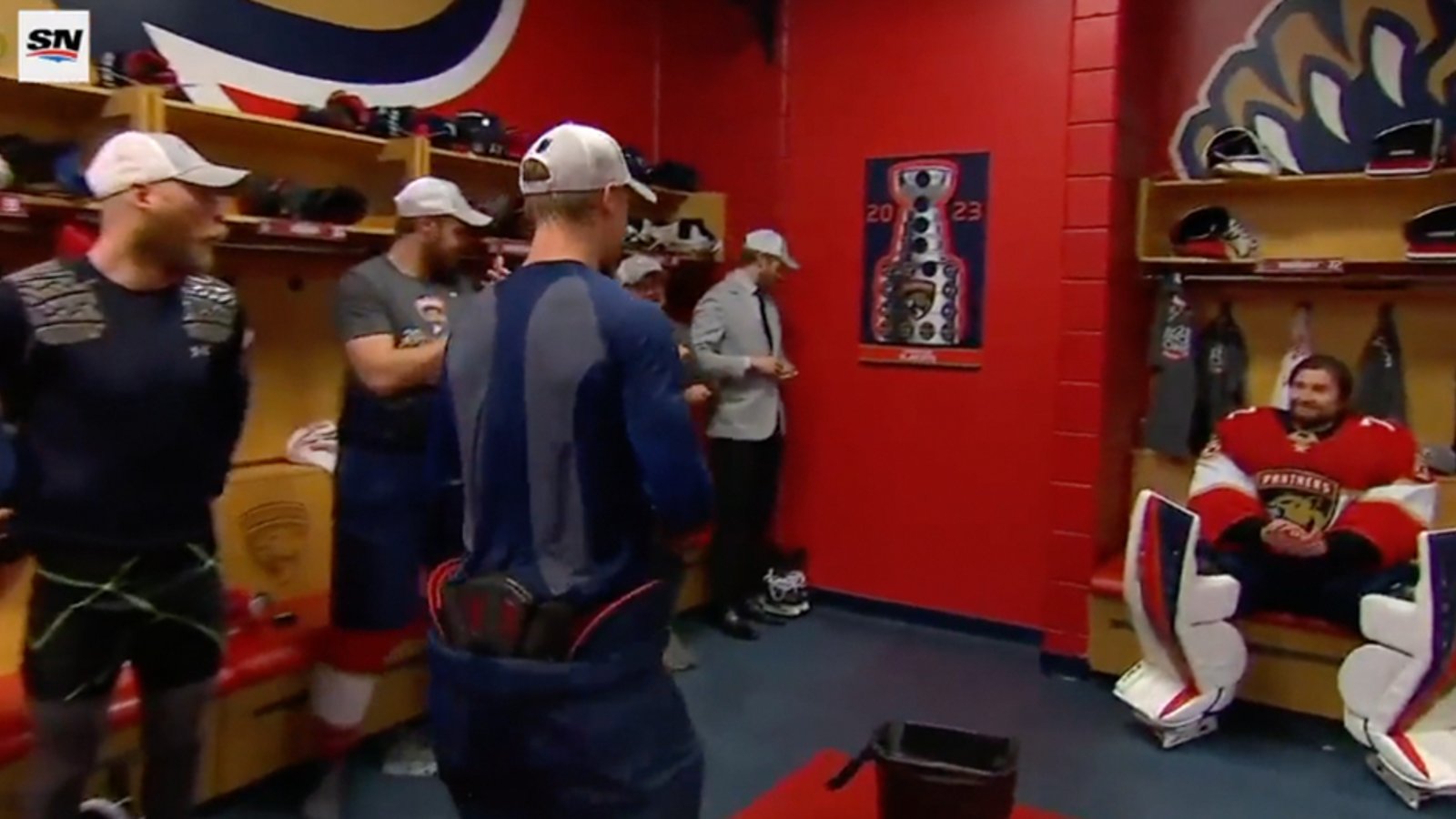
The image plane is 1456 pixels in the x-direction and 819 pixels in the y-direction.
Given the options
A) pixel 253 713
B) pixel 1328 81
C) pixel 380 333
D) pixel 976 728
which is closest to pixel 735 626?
pixel 976 728

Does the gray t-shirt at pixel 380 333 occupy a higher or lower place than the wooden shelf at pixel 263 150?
lower

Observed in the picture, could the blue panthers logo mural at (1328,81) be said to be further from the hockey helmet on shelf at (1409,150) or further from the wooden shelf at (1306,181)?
the hockey helmet on shelf at (1409,150)

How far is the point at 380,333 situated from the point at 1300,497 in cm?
285

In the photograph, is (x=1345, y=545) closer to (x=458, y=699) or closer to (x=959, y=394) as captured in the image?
(x=959, y=394)

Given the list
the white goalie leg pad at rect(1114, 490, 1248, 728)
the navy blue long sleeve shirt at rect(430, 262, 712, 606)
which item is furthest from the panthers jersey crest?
the navy blue long sleeve shirt at rect(430, 262, 712, 606)

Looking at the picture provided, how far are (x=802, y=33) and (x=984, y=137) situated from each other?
944 mm

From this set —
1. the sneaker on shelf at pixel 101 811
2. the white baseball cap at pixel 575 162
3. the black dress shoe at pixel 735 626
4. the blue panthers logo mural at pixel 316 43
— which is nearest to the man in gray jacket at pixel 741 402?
the black dress shoe at pixel 735 626

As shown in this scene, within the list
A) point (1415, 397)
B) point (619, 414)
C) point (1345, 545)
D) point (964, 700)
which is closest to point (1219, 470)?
point (1345, 545)

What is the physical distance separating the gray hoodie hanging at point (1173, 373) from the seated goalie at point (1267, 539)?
0.34 meters

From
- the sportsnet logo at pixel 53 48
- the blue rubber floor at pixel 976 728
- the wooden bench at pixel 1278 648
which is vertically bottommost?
the blue rubber floor at pixel 976 728

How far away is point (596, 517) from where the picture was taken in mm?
1588

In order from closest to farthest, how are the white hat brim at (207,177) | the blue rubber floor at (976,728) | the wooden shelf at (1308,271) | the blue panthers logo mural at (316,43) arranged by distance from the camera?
the white hat brim at (207,177), the blue rubber floor at (976,728), the blue panthers logo mural at (316,43), the wooden shelf at (1308,271)

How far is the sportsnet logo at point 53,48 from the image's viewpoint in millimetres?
2771

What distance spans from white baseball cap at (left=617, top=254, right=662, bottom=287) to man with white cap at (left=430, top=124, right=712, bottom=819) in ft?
7.56
